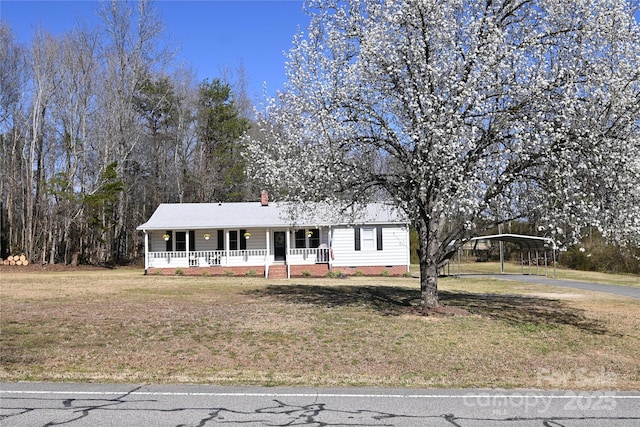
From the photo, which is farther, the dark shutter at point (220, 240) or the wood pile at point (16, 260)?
the wood pile at point (16, 260)

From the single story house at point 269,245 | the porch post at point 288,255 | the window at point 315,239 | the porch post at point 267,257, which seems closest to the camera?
the porch post at point 288,255

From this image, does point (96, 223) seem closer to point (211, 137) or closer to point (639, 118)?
point (211, 137)

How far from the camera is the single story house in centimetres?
3303

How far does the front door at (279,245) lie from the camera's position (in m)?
Result: 34.9

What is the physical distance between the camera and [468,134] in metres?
13.3

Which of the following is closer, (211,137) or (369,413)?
(369,413)

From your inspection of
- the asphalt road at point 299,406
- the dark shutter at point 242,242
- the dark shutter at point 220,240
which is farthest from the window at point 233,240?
the asphalt road at point 299,406

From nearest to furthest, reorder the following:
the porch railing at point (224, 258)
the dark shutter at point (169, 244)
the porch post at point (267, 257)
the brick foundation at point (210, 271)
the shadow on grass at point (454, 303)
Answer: the shadow on grass at point (454, 303), the porch post at point (267, 257), the brick foundation at point (210, 271), the porch railing at point (224, 258), the dark shutter at point (169, 244)

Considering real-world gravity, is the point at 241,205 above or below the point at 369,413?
above

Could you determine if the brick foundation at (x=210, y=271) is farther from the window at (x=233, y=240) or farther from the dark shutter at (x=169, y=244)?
the dark shutter at (x=169, y=244)

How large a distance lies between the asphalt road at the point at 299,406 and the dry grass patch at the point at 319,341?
2.45 ft

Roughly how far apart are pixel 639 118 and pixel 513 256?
134 ft

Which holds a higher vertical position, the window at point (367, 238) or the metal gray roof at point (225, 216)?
the metal gray roof at point (225, 216)

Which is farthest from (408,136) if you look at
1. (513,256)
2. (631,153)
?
(513,256)
